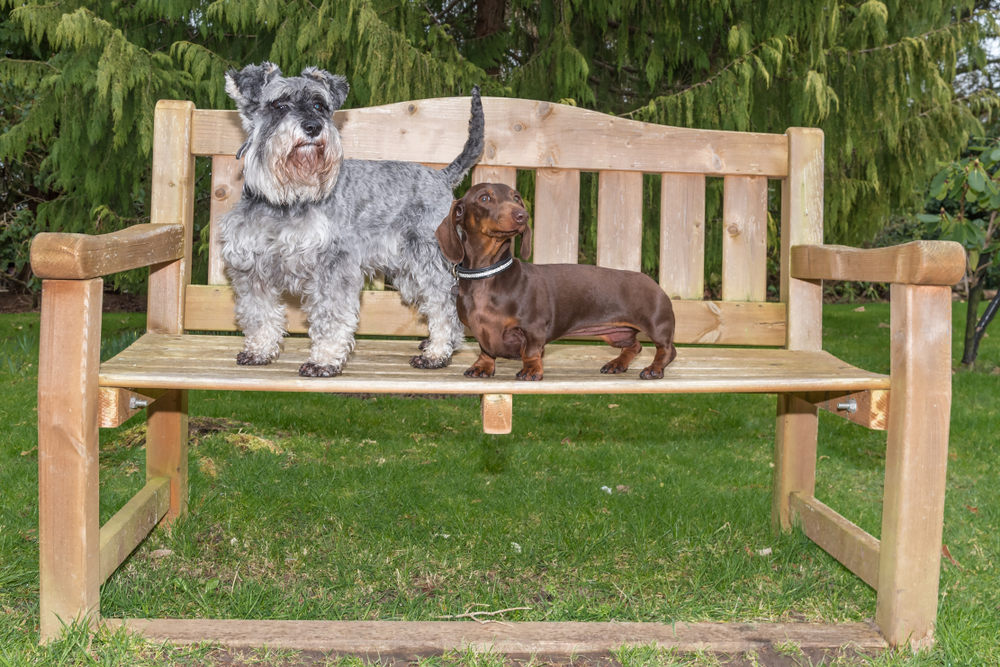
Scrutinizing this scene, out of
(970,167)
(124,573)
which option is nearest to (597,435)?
(970,167)

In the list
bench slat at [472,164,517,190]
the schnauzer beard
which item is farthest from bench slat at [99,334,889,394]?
bench slat at [472,164,517,190]

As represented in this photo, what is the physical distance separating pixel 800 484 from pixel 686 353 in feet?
2.59

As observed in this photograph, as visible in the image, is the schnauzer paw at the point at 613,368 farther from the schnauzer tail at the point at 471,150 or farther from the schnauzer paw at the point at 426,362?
the schnauzer tail at the point at 471,150

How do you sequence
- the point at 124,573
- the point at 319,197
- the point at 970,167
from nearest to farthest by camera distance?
1. the point at 319,197
2. the point at 124,573
3. the point at 970,167

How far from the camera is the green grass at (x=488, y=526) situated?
2.78 m

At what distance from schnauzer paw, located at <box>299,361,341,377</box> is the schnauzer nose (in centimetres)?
68

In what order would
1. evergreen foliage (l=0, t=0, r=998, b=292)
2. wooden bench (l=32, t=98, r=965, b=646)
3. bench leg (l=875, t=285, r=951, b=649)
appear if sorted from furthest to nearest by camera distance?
evergreen foliage (l=0, t=0, r=998, b=292) → bench leg (l=875, t=285, r=951, b=649) → wooden bench (l=32, t=98, r=965, b=646)

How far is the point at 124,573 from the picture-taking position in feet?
9.88

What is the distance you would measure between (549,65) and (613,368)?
3.43 metres

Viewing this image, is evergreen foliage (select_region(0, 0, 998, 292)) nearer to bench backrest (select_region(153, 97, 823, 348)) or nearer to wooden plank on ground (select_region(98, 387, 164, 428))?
bench backrest (select_region(153, 97, 823, 348))

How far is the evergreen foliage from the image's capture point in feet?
16.0

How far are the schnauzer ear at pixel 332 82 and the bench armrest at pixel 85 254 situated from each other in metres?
0.72

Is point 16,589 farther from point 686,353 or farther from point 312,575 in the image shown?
point 686,353

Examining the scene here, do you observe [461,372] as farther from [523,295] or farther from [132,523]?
[132,523]
